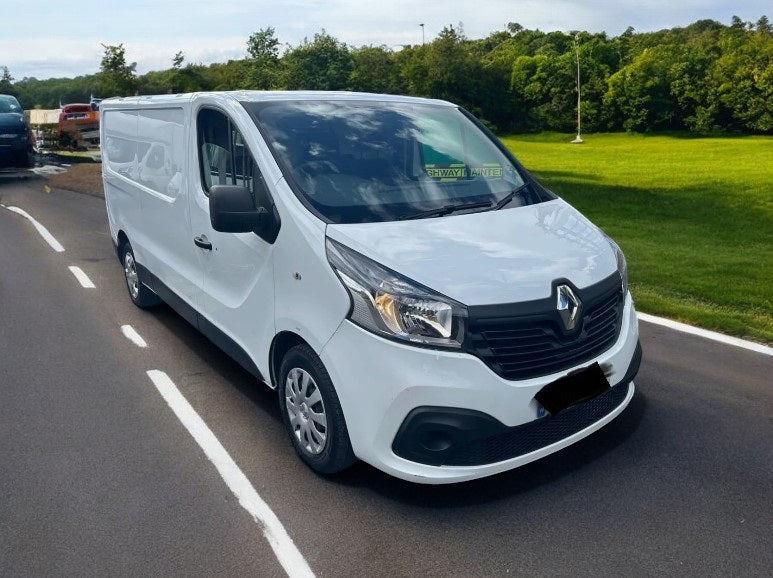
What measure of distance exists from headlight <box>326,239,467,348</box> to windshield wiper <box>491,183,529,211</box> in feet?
3.71

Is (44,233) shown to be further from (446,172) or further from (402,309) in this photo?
(402,309)

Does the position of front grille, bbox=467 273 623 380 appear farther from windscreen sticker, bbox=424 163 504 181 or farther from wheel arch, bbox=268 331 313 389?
windscreen sticker, bbox=424 163 504 181

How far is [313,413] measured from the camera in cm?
390

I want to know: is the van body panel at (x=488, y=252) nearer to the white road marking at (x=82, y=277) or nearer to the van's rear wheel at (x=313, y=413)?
the van's rear wheel at (x=313, y=413)

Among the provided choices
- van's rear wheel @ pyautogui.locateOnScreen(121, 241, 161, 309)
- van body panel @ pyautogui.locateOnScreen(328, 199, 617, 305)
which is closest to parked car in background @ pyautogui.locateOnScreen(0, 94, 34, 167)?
van's rear wheel @ pyautogui.locateOnScreen(121, 241, 161, 309)

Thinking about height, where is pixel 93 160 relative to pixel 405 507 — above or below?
above

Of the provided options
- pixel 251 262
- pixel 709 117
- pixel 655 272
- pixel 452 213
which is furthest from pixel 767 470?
pixel 709 117

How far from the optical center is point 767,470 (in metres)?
3.97

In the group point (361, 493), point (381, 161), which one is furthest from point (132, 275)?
point (361, 493)

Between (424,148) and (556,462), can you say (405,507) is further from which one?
(424,148)

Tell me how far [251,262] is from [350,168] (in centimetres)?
78

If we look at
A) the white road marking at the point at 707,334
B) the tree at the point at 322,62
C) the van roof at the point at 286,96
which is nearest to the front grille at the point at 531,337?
the van roof at the point at 286,96

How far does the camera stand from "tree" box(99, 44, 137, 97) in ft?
143

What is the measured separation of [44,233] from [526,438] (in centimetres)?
1041
